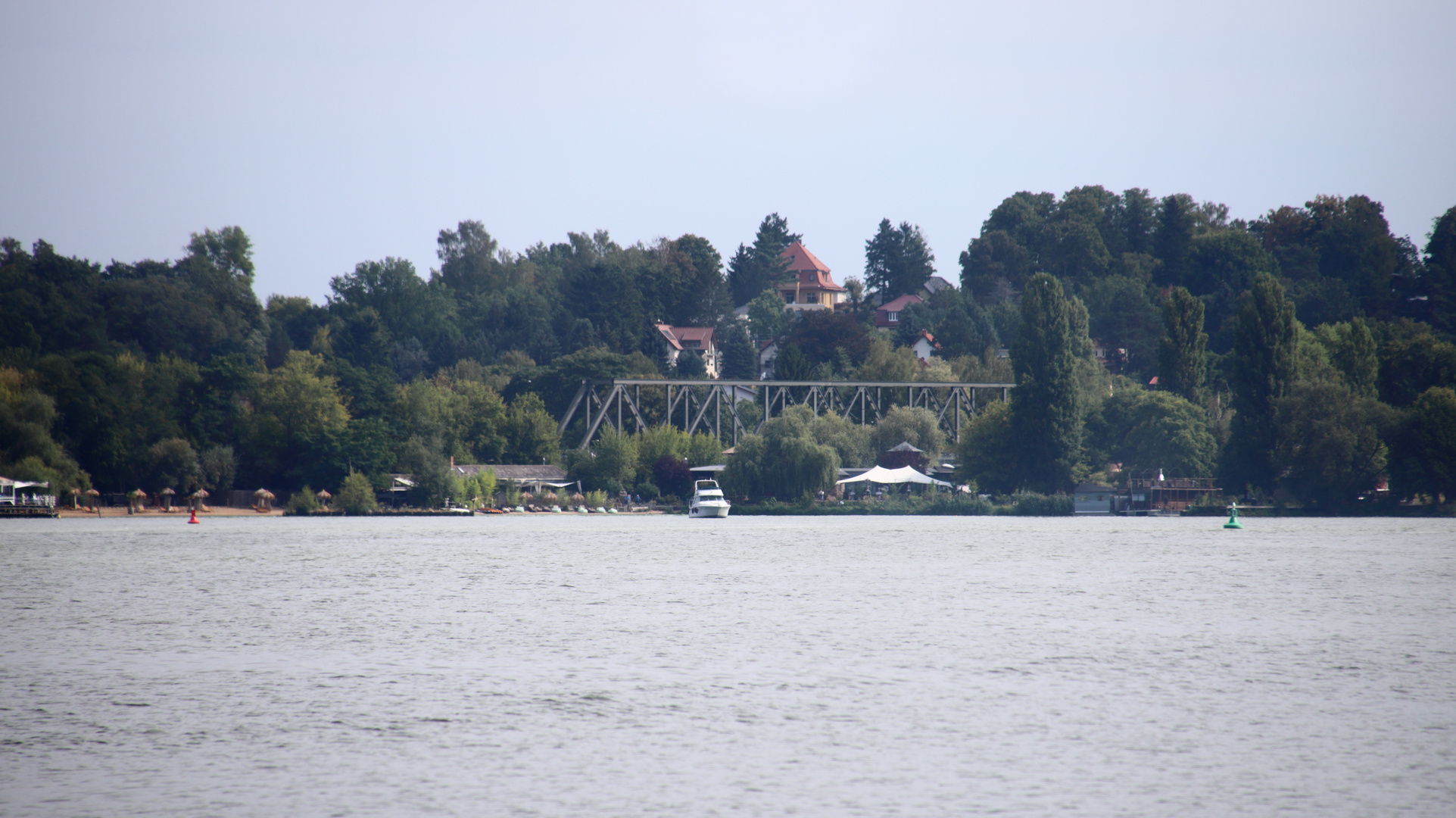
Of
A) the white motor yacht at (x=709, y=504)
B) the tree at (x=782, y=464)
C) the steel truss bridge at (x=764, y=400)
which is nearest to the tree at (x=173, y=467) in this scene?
the steel truss bridge at (x=764, y=400)

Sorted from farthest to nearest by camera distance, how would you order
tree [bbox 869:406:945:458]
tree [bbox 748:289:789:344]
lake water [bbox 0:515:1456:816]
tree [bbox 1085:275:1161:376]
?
Result: 1. tree [bbox 748:289:789:344]
2. tree [bbox 1085:275:1161:376]
3. tree [bbox 869:406:945:458]
4. lake water [bbox 0:515:1456:816]

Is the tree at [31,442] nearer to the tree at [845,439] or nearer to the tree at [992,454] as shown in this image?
the tree at [845,439]

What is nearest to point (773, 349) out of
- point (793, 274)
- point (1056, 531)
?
point (793, 274)

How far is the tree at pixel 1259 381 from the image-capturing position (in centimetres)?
7594

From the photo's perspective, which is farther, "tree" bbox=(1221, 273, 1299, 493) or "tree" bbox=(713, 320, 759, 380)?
"tree" bbox=(713, 320, 759, 380)

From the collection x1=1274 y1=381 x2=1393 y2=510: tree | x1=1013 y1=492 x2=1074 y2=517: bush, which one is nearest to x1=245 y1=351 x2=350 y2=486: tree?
x1=1013 y1=492 x2=1074 y2=517: bush

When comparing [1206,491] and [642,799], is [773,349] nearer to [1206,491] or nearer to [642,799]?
[1206,491]

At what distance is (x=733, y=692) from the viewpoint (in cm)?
2039

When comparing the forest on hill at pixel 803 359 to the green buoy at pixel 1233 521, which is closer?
the green buoy at pixel 1233 521

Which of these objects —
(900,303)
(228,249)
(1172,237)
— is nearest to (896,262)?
(900,303)

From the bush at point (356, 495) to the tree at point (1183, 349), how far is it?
175 ft

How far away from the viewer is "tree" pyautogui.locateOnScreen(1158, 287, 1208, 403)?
91.4 m

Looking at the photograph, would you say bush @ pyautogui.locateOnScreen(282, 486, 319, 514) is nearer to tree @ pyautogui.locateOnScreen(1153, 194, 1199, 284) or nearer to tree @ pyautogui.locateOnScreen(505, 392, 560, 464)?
tree @ pyautogui.locateOnScreen(505, 392, 560, 464)

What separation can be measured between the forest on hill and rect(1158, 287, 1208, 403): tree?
8.2 inches
